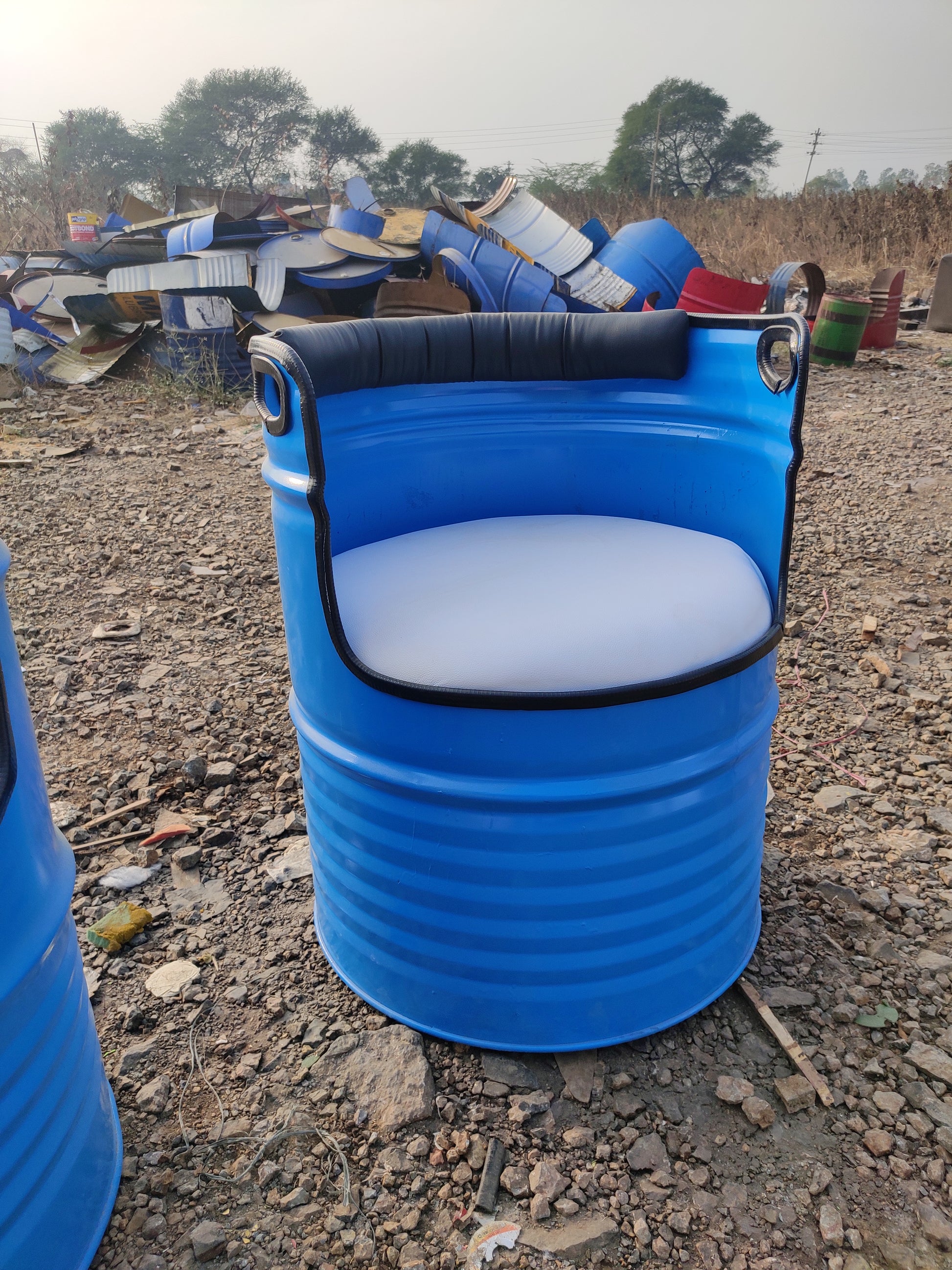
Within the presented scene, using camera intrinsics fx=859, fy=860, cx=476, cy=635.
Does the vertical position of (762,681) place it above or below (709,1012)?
above

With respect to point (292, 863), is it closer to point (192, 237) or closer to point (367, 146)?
point (192, 237)

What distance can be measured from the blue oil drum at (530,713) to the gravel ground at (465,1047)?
11 centimetres

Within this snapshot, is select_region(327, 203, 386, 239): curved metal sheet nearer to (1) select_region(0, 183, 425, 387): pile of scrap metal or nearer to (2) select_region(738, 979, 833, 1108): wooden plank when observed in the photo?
(1) select_region(0, 183, 425, 387): pile of scrap metal

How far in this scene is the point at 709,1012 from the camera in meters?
1.47

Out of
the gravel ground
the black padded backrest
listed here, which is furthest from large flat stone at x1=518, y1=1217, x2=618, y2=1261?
the black padded backrest

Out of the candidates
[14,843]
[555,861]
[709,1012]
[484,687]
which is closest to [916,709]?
[709,1012]

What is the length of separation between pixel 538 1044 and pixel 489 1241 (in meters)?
0.28

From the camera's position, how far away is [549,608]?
1206mm

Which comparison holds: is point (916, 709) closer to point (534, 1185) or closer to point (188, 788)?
point (534, 1185)

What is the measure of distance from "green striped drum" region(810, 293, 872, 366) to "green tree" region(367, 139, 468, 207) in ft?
128

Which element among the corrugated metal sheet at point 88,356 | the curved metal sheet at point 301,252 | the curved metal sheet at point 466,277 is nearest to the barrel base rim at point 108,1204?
the curved metal sheet at point 466,277

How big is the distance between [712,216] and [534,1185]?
16.7 m

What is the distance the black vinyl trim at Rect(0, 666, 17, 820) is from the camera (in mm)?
855

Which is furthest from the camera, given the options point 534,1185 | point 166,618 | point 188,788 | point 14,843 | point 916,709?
point 166,618
